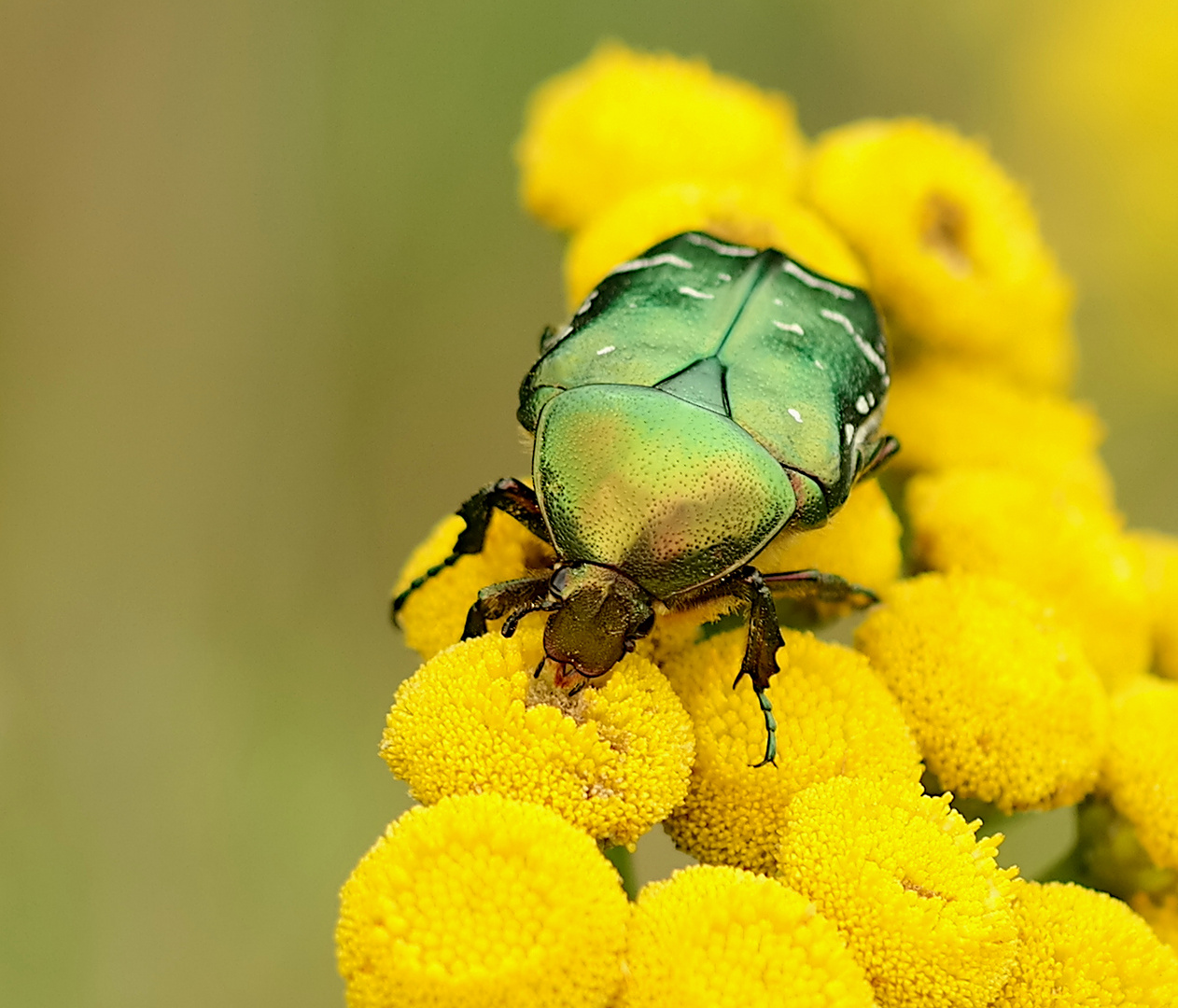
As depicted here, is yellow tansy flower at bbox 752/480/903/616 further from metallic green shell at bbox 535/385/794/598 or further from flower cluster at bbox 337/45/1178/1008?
metallic green shell at bbox 535/385/794/598

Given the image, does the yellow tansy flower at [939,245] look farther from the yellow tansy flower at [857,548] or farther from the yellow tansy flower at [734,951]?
the yellow tansy flower at [734,951]

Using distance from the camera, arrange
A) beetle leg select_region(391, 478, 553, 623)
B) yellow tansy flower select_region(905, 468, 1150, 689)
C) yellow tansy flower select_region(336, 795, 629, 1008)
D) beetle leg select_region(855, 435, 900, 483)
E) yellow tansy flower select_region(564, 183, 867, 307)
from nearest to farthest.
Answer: yellow tansy flower select_region(336, 795, 629, 1008)
beetle leg select_region(391, 478, 553, 623)
beetle leg select_region(855, 435, 900, 483)
yellow tansy flower select_region(905, 468, 1150, 689)
yellow tansy flower select_region(564, 183, 867, 307)

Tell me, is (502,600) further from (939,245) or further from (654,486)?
(939,245)

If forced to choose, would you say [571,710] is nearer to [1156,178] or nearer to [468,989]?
[468,989]

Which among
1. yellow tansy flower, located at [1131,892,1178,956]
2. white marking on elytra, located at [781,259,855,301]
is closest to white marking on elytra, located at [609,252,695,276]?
white marking on elytra, located at [781,259,855,301]

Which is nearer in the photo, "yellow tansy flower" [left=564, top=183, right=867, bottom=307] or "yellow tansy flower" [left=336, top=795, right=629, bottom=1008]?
"yellow tansy flower" [left=336, top=795, right=629, bottom=1008]

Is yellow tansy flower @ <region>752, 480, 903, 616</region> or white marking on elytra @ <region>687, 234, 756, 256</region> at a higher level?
white marking on elytra @ <region>687, 234, 756, 256</region>
